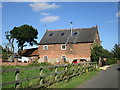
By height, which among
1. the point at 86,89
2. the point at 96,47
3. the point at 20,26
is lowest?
the point at 86,89

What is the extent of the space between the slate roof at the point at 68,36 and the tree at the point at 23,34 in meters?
15.2

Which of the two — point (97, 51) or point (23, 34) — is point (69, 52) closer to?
point (97, 51)

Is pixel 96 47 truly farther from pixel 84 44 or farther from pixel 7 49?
pixel 7 49

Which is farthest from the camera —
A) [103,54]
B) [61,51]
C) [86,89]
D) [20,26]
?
[20,26]

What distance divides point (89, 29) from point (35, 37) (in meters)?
26.6

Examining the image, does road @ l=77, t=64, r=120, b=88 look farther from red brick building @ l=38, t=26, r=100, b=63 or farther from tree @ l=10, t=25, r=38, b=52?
tree @ l=10, t=25, r=38, b=52

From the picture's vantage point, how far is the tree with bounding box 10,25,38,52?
5834cm

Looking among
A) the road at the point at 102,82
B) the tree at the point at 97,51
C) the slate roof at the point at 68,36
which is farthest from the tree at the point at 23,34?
the road at the point at 102,82

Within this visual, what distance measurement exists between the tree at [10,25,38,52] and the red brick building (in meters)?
15.6

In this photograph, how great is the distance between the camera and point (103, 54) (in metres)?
31.0

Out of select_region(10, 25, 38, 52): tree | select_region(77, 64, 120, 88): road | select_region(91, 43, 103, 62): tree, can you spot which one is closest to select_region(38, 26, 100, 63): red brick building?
select_region(91, 43, 103, 62): tree

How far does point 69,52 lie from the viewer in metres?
40.1

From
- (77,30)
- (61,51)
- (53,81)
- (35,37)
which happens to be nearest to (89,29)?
(77,30)

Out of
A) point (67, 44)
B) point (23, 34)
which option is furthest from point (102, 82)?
point (23, 34)
